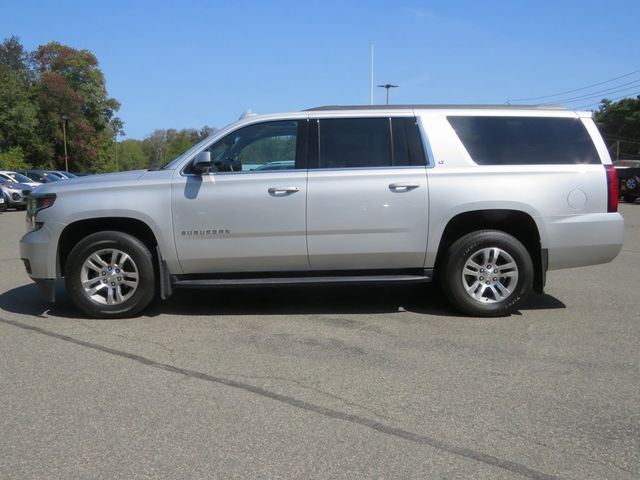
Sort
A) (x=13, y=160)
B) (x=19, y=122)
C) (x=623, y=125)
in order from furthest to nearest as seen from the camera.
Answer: (x=623, y=125)
(x=19, y=122)
(x=13, y=160)

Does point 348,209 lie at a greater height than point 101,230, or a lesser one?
greater

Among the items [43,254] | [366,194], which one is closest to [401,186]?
[366,194]

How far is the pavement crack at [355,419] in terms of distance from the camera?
3096mm

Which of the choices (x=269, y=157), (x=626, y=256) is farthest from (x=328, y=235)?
(x=626, y=256)

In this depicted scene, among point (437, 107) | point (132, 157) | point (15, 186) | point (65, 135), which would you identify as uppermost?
point (65, 135)

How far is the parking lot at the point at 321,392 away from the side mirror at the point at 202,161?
149 centimetres

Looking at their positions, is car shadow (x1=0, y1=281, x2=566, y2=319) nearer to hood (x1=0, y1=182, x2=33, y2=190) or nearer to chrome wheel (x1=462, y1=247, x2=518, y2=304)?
chrome wheel (x1=462, y1=247, x2=518, y2=304)

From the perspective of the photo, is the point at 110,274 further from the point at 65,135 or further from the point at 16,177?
the point at 65,135

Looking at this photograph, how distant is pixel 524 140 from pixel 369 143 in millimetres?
1540

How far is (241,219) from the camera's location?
5.79 metres

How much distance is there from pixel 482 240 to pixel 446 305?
38.7 inches

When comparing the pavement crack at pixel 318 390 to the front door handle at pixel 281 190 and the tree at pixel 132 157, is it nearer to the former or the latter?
the front door handle at pixel 281 190

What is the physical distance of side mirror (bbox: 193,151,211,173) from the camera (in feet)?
18.6

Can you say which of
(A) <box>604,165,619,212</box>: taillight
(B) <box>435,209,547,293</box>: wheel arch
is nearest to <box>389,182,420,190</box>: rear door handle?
(B) <box>435,209,547,293</box>: wheel arch
